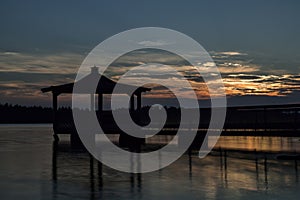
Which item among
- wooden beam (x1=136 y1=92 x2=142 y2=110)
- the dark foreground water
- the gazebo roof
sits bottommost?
the dark foreground water

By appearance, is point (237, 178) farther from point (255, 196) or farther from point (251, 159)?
point (251, 159)

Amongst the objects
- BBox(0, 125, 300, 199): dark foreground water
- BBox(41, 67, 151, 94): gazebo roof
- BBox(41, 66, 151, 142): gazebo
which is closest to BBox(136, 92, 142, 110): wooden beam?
BBox(41, 66, 151, 142): gazebo

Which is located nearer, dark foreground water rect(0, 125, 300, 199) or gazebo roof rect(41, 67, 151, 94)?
dark foreground water rect(0, 125, 300, 199)

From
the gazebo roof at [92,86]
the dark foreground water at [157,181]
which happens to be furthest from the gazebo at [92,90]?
the dark foreground water at [157,181]

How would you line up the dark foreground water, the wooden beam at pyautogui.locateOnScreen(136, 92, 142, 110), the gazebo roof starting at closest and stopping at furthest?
the dark foreground water
the gazebo roof
the wooden beam at pyautogui.locateOnScreen(136, 92, 142, 110)

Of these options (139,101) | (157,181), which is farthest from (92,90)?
(157,181)

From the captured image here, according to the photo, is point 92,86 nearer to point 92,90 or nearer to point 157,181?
point 92,90

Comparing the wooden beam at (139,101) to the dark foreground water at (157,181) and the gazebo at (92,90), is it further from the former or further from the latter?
the dark foreground water at (157,181)

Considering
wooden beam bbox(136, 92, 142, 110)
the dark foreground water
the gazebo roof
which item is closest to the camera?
the dark foreground water

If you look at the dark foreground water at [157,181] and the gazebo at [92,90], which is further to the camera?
the gazebo at [92,90]

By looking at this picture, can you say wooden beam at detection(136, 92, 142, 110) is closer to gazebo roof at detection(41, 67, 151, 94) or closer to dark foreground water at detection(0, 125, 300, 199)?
gazebo roof at detection(41, 67, 151, 94)

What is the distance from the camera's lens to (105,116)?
39.1 m

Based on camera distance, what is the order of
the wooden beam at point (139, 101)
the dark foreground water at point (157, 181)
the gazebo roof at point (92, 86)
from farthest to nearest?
the wooden beam at point (139, 101) < the gazebo roof at point (92, 86) < the dark foreground water at point (157, 181)

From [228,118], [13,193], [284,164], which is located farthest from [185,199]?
[228,118]
